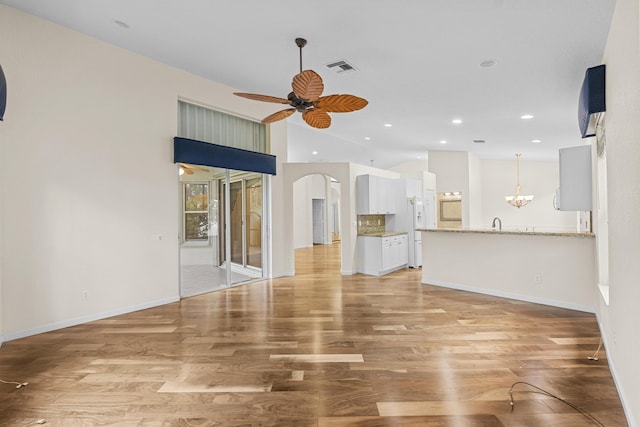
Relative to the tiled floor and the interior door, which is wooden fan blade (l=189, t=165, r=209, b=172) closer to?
the tiled floor

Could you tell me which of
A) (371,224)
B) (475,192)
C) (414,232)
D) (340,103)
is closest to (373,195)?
(371,224)

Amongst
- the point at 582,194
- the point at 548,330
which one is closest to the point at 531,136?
the point at 582,194

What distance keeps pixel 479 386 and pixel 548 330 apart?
1810mm

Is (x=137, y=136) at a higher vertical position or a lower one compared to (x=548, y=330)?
higher

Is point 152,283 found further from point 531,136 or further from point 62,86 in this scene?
point 531,136

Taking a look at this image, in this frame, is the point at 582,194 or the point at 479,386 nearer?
the point at 479,386

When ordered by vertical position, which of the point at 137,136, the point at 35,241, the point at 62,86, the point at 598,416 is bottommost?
the point at 598,416

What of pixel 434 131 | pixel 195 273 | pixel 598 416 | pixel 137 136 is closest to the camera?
pixel 598 416

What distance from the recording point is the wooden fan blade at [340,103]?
3.49m

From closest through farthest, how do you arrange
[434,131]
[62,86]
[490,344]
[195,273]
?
[490,344] < [62,86] < [195,273] < [434,131]

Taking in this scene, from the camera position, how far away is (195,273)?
231 inches

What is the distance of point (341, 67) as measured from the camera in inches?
182

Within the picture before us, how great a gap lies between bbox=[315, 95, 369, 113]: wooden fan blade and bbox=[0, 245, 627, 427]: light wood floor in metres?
2.45

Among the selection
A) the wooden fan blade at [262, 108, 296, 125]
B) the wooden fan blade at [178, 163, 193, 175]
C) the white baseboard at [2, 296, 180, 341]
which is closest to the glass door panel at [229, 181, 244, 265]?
the wooden fan blade at [178, 163, 193, 175]
